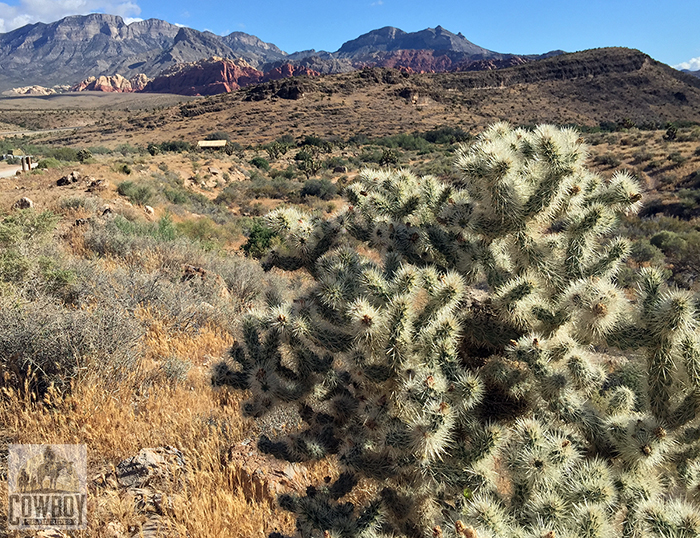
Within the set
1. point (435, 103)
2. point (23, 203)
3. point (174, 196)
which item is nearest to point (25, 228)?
point (23, 203)

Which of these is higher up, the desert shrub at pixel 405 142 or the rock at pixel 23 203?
the desert shrub at pixel 405 142

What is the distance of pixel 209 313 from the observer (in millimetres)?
5355

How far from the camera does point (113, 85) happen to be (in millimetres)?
162750

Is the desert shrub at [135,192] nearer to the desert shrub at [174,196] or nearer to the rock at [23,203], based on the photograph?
the desert shrub at [174,196]

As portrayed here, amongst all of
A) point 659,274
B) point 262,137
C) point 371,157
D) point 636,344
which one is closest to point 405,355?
point 636,344

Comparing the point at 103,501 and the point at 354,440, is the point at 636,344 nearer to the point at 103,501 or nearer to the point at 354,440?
the point at 354,440

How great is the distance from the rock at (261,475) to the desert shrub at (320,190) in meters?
18.8

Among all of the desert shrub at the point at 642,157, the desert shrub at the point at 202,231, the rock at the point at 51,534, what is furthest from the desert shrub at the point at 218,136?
the rock at the point at 51,534

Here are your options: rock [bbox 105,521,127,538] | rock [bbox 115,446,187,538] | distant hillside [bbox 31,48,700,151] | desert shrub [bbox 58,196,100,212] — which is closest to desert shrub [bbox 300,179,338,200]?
desert shrub [bbox 58,196,100,212]

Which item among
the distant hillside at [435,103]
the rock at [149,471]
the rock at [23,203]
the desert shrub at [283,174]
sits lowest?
the rock at [149,471]

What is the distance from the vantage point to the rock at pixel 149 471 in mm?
2740

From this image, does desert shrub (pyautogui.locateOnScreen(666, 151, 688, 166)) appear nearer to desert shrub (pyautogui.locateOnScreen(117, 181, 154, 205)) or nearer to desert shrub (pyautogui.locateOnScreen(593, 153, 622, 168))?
desert shrub (pyautogui.locateOnScreen(593, 153, 622, 168))

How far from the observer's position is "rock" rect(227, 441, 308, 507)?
282cm

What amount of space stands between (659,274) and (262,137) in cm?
5053
